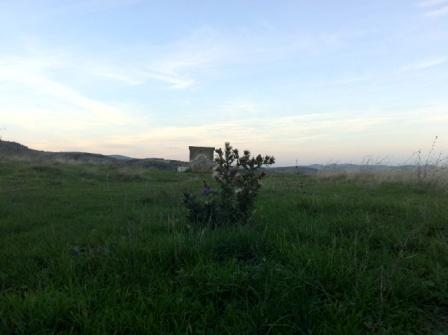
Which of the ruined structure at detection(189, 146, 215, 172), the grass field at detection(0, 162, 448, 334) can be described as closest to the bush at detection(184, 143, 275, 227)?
the grass field at detection(0, 162, 448, 334)

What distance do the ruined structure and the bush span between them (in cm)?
1765

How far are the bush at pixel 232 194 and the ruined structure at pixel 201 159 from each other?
57.9 ft

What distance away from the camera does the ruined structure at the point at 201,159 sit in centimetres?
2234

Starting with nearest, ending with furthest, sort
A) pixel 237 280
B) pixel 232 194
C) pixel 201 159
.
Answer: pixel 237 280, pixel 232 194, pixel 201 159

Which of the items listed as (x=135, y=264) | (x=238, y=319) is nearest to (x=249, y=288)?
(x=238, y=319)

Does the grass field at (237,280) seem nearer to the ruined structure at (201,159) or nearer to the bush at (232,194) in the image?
the bush at (232,194)

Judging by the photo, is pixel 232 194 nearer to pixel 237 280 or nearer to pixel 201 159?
pixel 237 280

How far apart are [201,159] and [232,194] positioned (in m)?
18.6

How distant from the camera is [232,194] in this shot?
13.8 feet

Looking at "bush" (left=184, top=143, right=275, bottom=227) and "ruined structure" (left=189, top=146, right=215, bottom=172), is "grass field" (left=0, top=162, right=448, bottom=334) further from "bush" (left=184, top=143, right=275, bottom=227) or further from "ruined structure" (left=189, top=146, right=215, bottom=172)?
"ruined structure" (left=189, top=146, right=215, bottom=172)

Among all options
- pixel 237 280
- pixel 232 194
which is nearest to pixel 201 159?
pixel 232 194

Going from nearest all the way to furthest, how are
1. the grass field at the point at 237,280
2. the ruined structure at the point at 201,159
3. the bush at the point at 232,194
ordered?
the grass field at the point at 237,280 → the bush at the point at 232,194 → the ruined structure at the point at 201,159

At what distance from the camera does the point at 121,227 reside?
4836mm

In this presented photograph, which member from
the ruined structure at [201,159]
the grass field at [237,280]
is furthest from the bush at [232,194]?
the ruined structure at [201,159]
